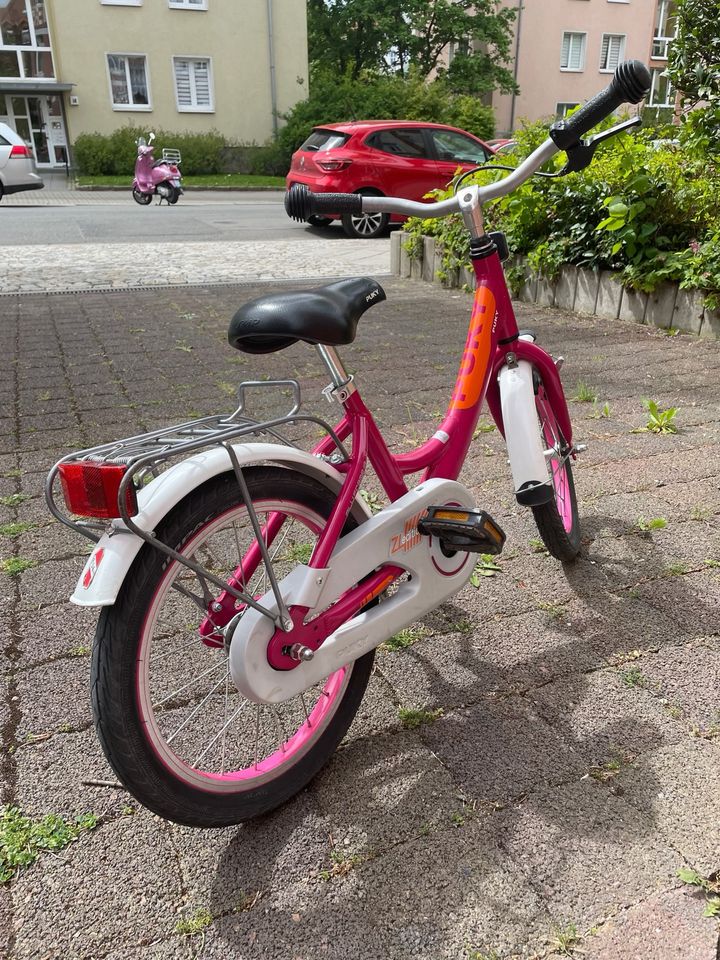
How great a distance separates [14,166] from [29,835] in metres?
17.9

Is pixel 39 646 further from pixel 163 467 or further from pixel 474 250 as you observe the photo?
pixel 474 250


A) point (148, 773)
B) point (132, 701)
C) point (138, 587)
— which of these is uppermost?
point (138, 587)

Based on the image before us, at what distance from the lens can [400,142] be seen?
12.8 metres

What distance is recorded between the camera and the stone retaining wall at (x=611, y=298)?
5.85m

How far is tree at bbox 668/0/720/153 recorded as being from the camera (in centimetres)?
638

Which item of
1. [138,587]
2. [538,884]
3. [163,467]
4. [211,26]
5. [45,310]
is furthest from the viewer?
[211,26]

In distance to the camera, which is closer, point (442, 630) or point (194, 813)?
point (194, 813)

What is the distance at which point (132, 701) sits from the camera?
152cm

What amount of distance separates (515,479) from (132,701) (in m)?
1.29

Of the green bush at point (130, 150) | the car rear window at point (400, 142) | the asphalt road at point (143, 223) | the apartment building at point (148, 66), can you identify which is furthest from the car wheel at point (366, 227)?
the apartment building at point (148, 66)

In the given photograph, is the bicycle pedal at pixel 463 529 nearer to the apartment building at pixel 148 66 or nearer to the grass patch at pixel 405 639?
the grass patch at pixel 405 639

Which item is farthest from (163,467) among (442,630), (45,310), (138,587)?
(45,310)

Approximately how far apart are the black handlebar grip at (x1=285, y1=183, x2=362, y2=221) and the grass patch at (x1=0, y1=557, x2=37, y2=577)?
1.62 meters

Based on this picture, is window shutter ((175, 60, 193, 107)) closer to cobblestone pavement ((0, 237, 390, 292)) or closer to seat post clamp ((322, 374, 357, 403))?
cobblestone pavement ((0, 237, 390, 292))
